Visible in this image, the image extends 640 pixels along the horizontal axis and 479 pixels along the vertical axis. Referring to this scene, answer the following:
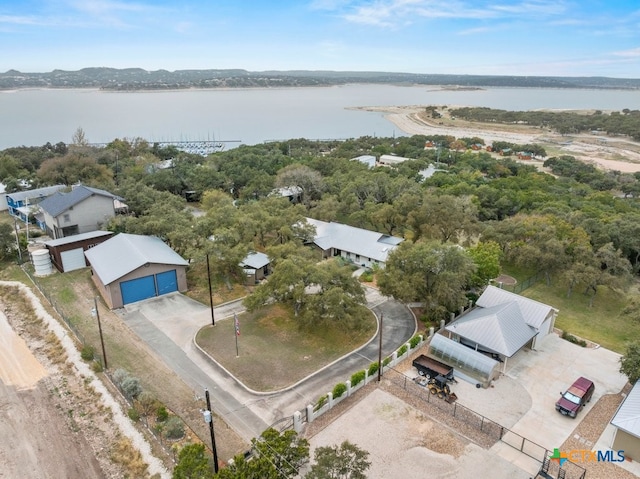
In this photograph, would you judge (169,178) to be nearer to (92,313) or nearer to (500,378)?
(92,313)

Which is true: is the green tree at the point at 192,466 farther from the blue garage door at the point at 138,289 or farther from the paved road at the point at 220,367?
the blue garage door at the point at 138,289

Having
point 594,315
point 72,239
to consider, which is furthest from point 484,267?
point 72,239

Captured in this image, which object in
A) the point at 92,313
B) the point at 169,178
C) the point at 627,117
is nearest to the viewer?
the point at 92,313

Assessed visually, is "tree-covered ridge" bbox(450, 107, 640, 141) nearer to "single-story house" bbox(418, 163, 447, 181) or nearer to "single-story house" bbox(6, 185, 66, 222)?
"single-story house" bbox(418, 163, 447, 181)

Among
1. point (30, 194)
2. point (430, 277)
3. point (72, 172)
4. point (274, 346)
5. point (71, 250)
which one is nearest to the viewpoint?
point (274, 346)

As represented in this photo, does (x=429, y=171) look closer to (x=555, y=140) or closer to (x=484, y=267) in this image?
(x=484, y=267)

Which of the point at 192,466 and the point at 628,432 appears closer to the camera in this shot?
the point at 192,466

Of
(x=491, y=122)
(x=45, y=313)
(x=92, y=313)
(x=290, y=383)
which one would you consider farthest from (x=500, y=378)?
(x=491, y=122)
